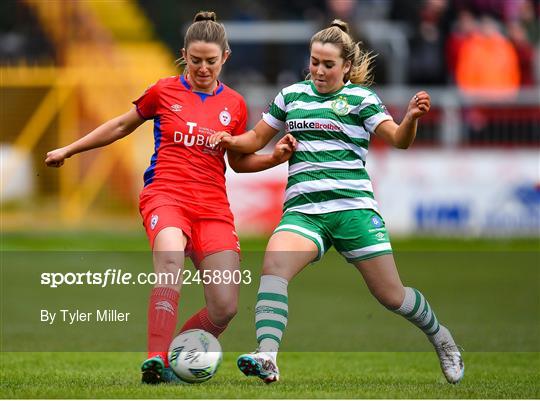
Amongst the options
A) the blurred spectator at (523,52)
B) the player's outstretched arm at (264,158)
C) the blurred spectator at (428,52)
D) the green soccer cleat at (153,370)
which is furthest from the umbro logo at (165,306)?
the blurred spectator at (523,52)

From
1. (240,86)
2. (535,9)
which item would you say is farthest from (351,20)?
(535,9)

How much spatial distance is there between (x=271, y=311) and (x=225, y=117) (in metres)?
1.25

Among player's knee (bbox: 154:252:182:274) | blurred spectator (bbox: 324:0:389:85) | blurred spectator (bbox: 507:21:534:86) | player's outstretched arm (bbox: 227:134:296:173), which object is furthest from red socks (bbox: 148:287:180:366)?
blurred spectator (bbox: 507:21:534:86)

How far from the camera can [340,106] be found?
7262 millimetres

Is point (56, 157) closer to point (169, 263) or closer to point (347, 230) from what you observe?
point (169, 263)

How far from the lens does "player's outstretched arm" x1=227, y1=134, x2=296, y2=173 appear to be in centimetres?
729

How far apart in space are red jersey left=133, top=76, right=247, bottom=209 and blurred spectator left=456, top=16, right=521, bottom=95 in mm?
13129

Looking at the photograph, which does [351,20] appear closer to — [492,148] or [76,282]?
[492,148]

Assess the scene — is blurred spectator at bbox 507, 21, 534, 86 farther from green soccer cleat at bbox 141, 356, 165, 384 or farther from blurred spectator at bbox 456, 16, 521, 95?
green soccer cleat at bbox 141, 356, 165, 384

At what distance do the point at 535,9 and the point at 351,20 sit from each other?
3.93 meters

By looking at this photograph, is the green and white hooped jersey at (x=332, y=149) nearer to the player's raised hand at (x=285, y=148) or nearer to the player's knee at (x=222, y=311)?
the player's raised hand at (x=285, y=148)

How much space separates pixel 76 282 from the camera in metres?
13.2

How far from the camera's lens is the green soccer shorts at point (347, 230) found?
722 cm

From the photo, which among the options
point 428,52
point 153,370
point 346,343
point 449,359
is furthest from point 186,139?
point 428,52
